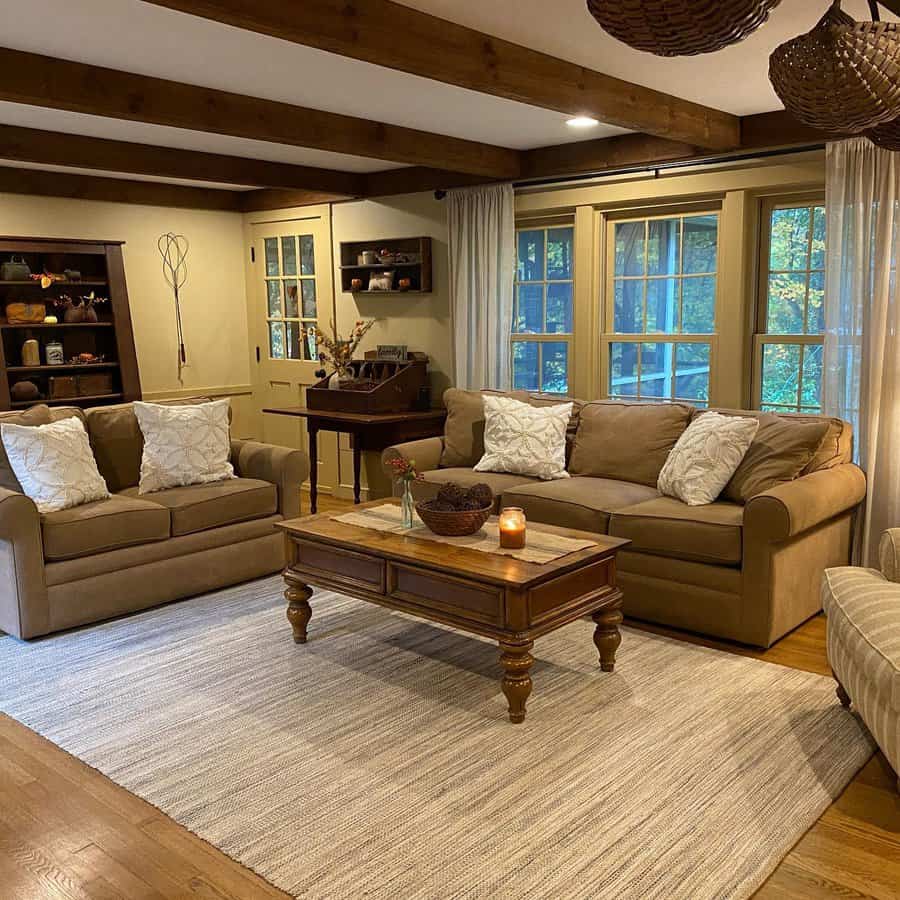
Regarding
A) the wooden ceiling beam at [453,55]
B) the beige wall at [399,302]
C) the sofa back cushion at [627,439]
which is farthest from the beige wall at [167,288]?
the wooden ceiling beam at [453,55]

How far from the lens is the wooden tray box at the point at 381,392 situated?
5.85 m

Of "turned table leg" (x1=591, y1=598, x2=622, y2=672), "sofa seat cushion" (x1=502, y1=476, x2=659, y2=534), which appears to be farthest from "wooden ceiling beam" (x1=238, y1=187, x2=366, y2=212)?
"turned table leg" (x1=591, y1=598, x2=622, y2=672)

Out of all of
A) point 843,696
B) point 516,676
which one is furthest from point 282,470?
point 843,696

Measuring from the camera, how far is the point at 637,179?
16.9ft

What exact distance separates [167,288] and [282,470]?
9.34 ft

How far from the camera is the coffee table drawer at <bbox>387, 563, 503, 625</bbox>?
308 centimetres

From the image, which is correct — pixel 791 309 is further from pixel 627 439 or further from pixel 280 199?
pixel 280 199

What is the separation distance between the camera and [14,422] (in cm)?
436

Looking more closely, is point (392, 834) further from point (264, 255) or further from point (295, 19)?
point (264, 255)

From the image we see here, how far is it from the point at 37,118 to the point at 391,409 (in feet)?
8.60

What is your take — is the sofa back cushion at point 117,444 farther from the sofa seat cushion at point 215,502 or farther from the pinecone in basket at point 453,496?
the pinecone in basket at point 453,496

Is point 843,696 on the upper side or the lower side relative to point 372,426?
lower

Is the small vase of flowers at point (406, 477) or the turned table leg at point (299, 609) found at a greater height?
the small vase of flowers at point (406, 477)

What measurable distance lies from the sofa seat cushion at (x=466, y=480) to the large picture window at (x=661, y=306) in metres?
1.16
